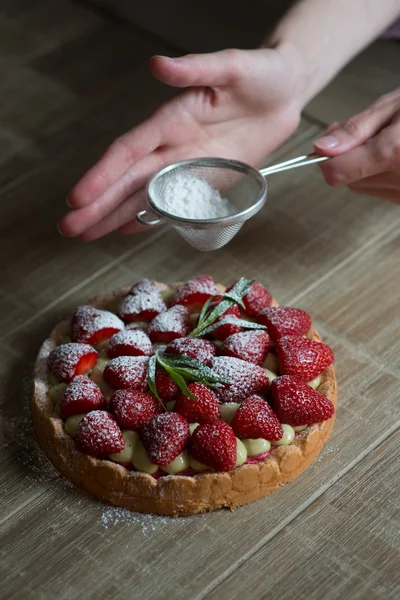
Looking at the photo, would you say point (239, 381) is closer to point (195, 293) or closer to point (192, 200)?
point (195, 293)

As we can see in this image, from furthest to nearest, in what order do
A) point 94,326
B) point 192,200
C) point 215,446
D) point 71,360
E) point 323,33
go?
point 323,33
point 192,200
point 94,326
point 71,360
point 215,446

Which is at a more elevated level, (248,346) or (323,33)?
(323,33)

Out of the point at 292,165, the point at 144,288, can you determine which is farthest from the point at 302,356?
the point at 292,165

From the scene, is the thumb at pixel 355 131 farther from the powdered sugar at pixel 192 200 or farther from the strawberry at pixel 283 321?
the strawberry at pixel 283 321

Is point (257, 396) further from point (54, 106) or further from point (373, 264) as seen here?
point (54, 106)

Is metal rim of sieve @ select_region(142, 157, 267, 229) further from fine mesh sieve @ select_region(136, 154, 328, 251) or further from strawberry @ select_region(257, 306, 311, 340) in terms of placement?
strawberry @ select_region(257, 306, 311, 340)

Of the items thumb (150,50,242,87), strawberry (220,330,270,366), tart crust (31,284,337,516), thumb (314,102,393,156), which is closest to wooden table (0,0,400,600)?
tart crust (31,284,337,516)

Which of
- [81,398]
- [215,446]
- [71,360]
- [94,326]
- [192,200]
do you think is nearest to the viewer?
[215,446]
